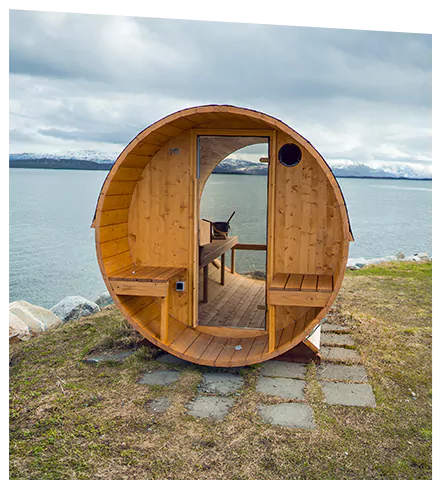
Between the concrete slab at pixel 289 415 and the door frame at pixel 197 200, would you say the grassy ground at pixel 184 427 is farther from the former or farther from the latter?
the door frame at pixel 197 200

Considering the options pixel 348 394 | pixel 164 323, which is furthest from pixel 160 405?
pixel 348 394

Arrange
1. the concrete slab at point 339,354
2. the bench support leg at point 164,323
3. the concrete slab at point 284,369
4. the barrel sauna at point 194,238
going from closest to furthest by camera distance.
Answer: the barrel sauna at point 194,238 < the concrete slab at point 284,369 < the bench support leg at point 164,323 < the concrete slab at point 339,354

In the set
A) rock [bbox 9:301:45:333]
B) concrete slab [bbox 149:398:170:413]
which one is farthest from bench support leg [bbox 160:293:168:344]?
rock [bbox 9:301:45:333]

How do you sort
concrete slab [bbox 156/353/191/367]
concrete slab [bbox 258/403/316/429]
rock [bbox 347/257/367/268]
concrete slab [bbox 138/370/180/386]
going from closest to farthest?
concrete slab [bbox 258/403/316/429] < concrete slab [bbox 138/370/180/386] < concrete slab [bbox 156/353/191/367] < rock [bbox 347/257/367/268]

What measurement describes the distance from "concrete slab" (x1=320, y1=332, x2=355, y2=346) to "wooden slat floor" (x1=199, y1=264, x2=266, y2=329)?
0.79 meters

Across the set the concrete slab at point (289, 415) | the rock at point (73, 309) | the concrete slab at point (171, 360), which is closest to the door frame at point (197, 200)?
the concrete slab at point (171, 360)

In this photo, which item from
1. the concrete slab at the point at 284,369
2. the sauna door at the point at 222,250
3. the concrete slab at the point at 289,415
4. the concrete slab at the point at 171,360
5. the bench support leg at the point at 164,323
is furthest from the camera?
the sauna door at the point at 222,250

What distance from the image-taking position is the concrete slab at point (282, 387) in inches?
204

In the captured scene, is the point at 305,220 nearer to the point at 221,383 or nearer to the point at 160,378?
the point at 221,383

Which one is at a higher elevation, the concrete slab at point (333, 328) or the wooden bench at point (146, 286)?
the wooden bench at point (146, 286)

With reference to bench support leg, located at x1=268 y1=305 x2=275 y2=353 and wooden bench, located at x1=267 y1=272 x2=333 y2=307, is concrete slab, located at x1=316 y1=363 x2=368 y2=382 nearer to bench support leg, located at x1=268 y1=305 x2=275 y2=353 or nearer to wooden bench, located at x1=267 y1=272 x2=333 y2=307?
bench support leg, located at x1=268 y1=305 x2=275 y2=353

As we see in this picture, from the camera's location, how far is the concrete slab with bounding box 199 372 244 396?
5.28 metres

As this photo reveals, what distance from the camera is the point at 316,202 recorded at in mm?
5965

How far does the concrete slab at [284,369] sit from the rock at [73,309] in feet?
13.2
